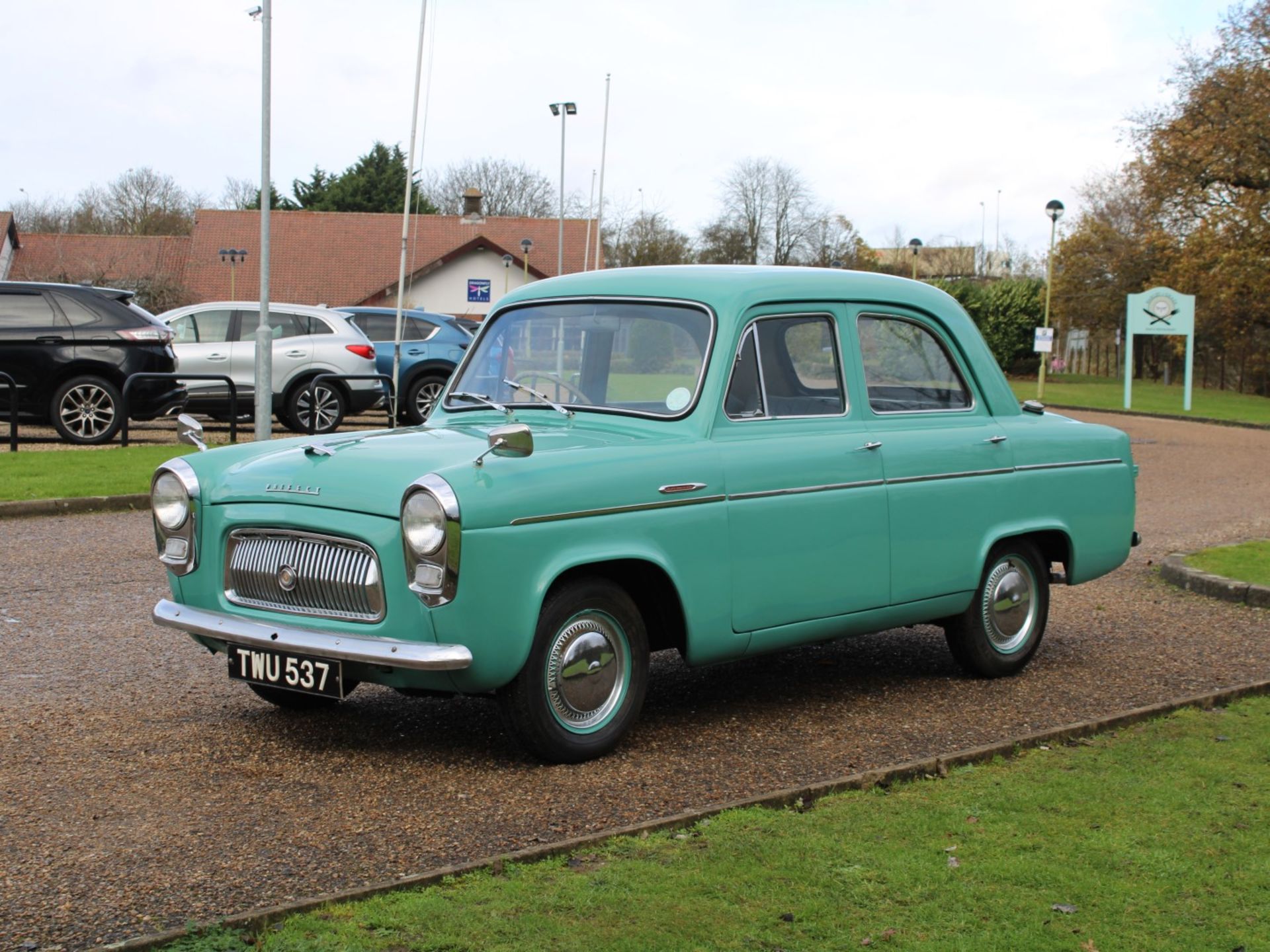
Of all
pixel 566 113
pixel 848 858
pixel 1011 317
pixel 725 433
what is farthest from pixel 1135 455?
pixel 1011 317

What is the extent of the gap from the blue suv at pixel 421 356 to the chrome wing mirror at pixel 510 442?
16.1m

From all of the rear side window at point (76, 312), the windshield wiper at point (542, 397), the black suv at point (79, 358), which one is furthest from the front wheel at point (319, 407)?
the windshield wiper at point (542, 397)

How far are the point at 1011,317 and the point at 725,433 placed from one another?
190 ft

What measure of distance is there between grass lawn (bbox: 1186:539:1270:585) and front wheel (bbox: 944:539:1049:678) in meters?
3.07

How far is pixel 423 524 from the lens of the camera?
4.88m

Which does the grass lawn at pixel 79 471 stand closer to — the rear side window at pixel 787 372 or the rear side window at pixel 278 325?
the rear side window at pixel 278 325

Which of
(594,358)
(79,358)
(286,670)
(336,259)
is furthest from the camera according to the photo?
(336,259)

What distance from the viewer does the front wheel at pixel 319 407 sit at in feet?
62.8

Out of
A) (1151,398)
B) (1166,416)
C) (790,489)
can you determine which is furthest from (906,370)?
(1151,398)

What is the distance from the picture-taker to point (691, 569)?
5.52 m

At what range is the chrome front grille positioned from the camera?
5.07 m

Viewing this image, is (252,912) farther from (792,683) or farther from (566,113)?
(566,113)

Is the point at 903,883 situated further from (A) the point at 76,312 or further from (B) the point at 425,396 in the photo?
(B) the point at 425,396

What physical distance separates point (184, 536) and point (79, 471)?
9336mm
